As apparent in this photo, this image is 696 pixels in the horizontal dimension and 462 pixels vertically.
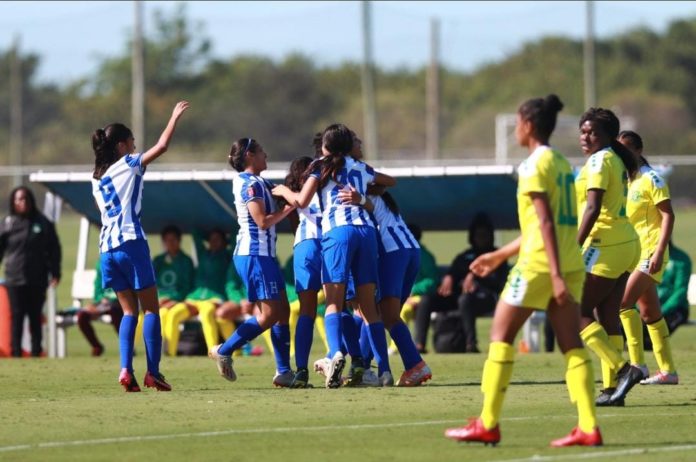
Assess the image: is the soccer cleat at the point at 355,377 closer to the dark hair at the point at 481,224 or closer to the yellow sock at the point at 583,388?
the yellow sock at the point at 583,388

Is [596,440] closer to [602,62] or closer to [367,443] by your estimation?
[367,443]

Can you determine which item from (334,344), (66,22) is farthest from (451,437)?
(66,22)

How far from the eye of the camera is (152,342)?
→ 1235 centimetres

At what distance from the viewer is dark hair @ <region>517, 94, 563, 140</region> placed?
8.80m

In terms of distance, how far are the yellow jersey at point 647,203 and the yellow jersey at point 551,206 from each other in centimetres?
334

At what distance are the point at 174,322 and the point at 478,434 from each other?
1004cm

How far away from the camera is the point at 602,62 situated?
80438 millimetres

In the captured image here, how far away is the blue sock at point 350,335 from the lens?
517 inches

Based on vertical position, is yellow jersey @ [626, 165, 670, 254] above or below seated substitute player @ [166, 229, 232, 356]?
above

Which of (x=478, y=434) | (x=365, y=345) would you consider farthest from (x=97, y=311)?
(x=478, y=434)

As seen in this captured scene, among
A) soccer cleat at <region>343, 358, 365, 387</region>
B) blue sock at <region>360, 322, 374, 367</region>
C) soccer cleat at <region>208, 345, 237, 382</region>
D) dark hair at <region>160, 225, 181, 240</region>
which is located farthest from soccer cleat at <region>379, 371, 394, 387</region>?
dark hair at <region>160, 225, 181, 240</region>

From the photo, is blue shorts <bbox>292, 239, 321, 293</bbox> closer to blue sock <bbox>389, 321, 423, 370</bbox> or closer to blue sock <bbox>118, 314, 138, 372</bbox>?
blue sock <bbox>389, 321, 423, 370</bbox>

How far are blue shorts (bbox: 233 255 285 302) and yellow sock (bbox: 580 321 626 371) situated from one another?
275 cm

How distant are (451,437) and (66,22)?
41769mm
